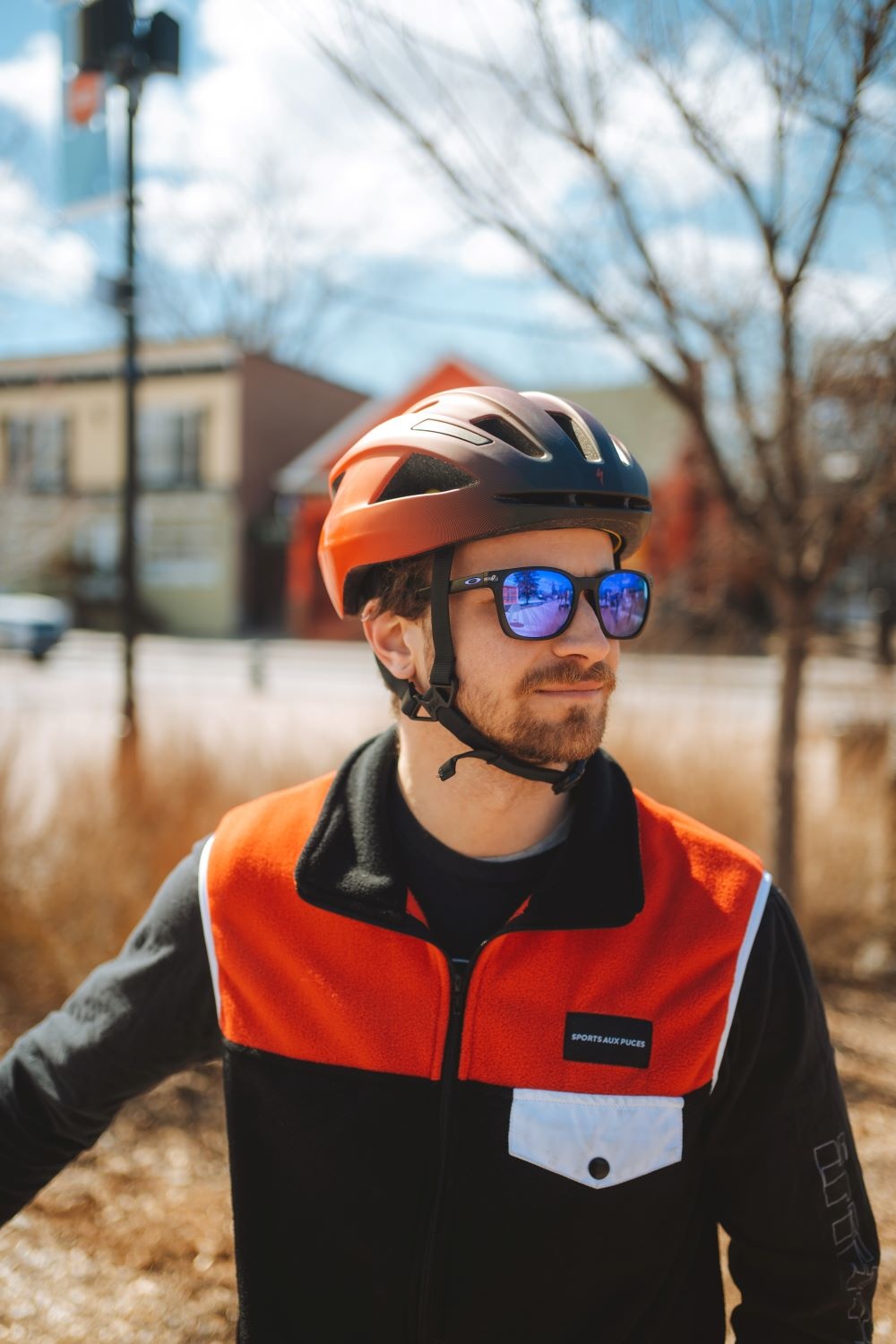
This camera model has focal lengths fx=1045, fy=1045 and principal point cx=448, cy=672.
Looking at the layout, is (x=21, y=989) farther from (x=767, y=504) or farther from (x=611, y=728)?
(x=767, y=504)

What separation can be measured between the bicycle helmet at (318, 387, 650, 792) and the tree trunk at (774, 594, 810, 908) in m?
2.87

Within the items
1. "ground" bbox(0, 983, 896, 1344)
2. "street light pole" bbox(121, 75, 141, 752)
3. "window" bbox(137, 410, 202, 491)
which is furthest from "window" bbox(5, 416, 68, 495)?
"ground" bbox(0, 983, 896, 1344)

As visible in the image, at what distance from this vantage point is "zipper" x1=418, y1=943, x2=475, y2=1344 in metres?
1.60

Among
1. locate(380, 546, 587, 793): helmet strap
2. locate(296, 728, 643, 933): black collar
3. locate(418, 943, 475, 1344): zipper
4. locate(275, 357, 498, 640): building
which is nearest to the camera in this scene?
locate(418, 943, 475, 1344): zipper

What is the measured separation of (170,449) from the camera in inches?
1362

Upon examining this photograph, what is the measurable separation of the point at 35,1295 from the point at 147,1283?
0.97 ft

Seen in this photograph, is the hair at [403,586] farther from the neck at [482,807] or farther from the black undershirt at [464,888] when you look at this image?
the black undershirt at [464,888]

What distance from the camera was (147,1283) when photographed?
2.96m

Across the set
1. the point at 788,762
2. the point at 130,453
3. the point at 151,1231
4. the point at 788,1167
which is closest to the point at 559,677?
the point at 788,1167

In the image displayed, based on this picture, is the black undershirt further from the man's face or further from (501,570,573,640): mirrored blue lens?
(501,570,573,640): mirrored blue lens

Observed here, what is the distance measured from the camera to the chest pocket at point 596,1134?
1.60 meters

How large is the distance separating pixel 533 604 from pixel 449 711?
0.25 meters

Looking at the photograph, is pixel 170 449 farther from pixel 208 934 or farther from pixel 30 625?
pixel 208 934

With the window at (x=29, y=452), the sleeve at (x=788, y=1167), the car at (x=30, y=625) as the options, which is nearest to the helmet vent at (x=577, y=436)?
the sleeve at (x=788, y=1167)
